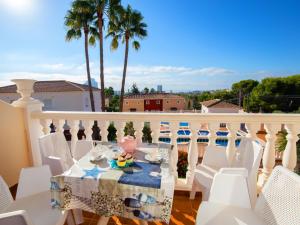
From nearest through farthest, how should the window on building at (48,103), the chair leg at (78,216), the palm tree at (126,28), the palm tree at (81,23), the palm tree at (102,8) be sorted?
1. the chair leg at (78,216)
2. the palm tree at (81,23)
3. the palm tree at (102,8)
4. the palm tree at (126,28)
5. the window on building at (48,103)

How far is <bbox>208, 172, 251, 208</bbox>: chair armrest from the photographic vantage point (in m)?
1.29

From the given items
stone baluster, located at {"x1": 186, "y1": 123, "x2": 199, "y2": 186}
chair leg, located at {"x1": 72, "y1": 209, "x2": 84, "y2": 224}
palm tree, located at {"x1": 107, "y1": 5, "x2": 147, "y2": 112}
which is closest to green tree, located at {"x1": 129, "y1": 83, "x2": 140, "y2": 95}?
palm tree, located at {"x1": 107, "y1": 5, "x2": 147, "y2": 112}

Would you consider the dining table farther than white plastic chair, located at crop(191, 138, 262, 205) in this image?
No

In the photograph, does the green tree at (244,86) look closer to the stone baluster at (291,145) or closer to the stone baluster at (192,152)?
the stone baluster at (291,145)

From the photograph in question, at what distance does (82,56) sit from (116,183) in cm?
1191

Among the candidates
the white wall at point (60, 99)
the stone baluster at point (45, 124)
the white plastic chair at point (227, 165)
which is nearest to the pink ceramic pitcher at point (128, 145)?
the white plastic chair at point (227, 165)

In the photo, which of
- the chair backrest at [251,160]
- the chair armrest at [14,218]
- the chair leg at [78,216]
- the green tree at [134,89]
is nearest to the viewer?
the chair armrest at [14,218]

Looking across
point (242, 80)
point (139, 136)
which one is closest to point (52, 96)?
point (139, 136)

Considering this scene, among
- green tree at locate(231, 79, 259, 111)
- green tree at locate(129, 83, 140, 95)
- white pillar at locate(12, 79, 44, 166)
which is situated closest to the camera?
white pillar at locate(12, 79, 44, 166)

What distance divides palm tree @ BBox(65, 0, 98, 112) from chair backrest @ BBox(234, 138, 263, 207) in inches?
419

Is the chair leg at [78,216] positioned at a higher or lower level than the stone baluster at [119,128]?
lower

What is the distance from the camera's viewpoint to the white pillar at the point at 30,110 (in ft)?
7.35

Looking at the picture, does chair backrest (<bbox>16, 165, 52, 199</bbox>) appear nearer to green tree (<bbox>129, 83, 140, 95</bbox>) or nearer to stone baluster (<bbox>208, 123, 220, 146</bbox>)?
stone baluster (<bbox>208, 123, 220, 146</bbox>)

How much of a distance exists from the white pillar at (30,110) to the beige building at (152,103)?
77.4ft
